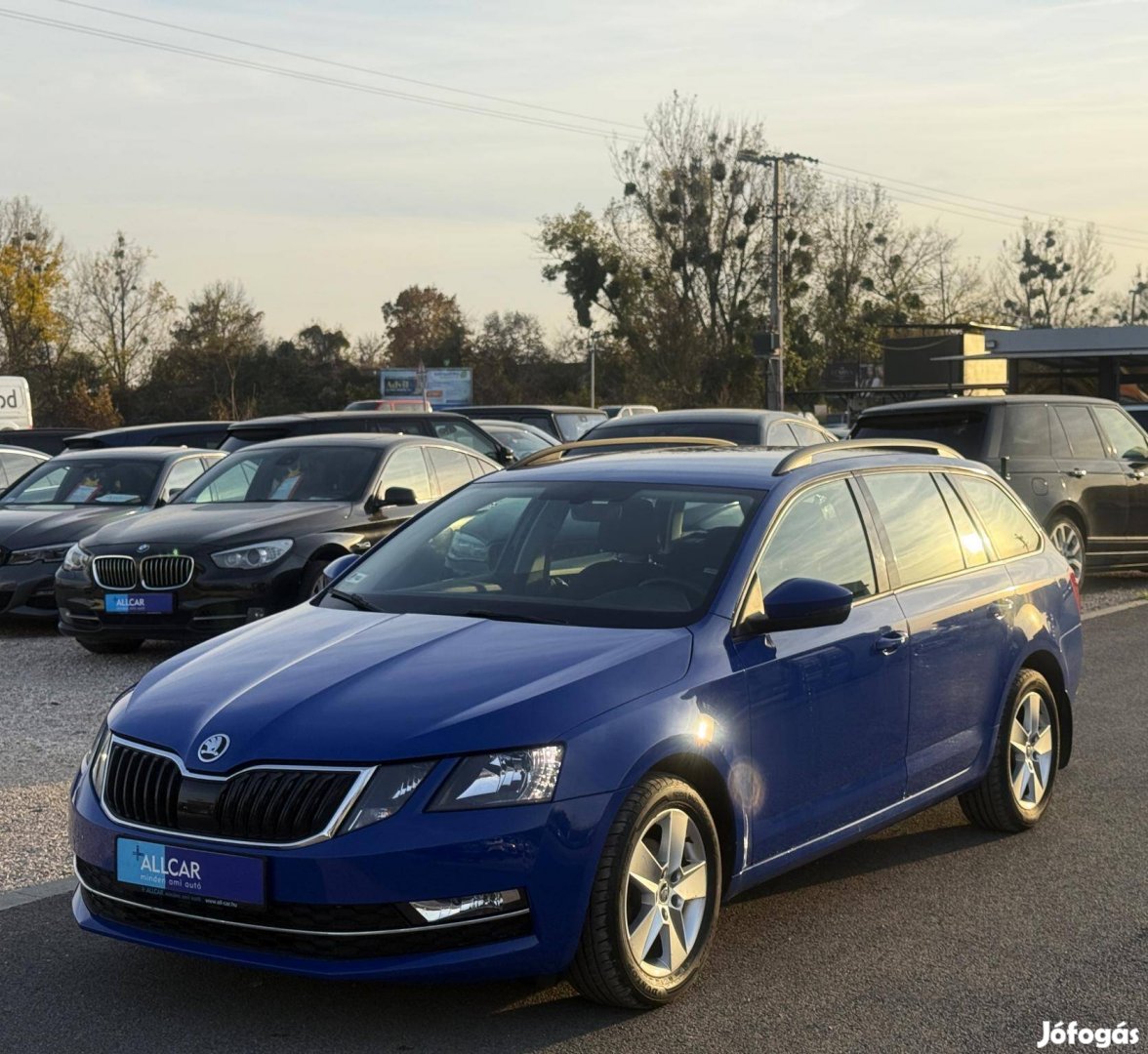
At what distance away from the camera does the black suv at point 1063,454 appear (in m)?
14.0

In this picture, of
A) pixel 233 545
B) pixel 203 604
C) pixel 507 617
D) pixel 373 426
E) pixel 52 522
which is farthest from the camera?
pixel 373 426

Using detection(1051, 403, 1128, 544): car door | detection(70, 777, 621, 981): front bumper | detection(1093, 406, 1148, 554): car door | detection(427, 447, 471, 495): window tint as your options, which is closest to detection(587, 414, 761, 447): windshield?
detection(427, 447, 471, 495): window tint

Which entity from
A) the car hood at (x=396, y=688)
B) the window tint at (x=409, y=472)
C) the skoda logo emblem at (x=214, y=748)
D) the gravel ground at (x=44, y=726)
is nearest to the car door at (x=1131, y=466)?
the gravel ground at (x=44, y=726)

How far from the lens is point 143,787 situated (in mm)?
4371

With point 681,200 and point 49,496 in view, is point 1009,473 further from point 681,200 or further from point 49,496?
point 681,200

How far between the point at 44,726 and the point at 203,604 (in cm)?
195

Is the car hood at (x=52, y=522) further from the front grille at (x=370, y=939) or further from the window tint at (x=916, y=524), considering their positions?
the front grille at (x=370, y=939)

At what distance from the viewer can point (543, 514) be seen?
5.73m

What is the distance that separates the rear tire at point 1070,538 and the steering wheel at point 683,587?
10.2 meters

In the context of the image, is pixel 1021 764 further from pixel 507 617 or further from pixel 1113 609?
pixel 1113 609

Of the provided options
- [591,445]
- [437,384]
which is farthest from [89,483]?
[437,384]

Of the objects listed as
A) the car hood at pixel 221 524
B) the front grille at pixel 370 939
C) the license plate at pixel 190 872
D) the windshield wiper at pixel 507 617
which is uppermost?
the windshield wiper at pixel 507 617

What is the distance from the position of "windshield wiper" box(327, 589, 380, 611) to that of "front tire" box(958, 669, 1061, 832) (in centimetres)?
249

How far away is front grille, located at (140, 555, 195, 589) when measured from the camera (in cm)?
1071
